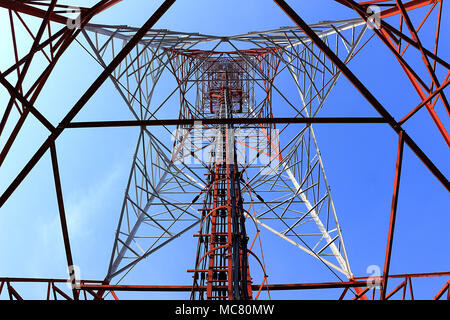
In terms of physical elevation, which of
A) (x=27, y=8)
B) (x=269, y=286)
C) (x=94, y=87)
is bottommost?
(x=269, y=286)

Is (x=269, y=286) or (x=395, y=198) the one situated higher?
(x=395, y=198)

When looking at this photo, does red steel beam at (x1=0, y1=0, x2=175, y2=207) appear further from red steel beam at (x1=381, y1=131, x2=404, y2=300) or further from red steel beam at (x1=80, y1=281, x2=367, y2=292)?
red steel beam at (x1=381, y1=131, x2=404, y2=300)

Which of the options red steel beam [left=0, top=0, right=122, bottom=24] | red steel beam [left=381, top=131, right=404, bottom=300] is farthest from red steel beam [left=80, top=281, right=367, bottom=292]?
red steel beam [left=0, top=0, right=122, bottom=24]

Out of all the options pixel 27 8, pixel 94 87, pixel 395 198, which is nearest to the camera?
pixel 94 87

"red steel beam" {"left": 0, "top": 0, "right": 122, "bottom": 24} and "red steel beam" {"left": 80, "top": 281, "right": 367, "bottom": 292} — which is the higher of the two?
"red steel beam" {"left": 0, "top": 0, "right": 122, "bottom": 24}

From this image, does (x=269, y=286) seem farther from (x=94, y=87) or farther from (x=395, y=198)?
(x=94, y=87)

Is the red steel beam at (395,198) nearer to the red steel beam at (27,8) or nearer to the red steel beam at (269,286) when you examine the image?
the red steel beam at (269,286)

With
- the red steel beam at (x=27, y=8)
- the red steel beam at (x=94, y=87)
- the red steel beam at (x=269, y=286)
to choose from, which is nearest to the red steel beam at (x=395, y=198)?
the red steel beam at (x=269, y=286)

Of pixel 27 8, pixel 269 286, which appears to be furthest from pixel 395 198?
pixel 27 8

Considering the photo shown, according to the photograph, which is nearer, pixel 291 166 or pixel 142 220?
pixel 142 220
